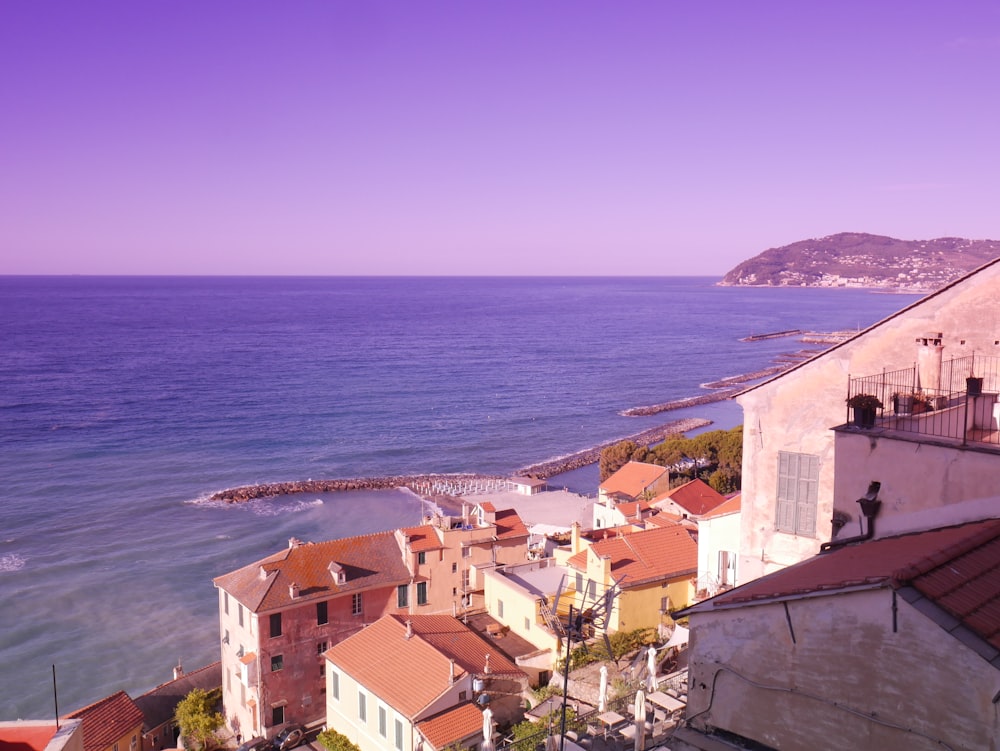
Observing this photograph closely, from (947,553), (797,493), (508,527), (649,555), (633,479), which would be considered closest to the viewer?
(947,553)

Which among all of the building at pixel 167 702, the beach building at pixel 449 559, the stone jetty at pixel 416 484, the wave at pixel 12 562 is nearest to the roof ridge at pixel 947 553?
the beach building at pixel 449 559

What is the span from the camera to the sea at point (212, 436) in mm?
31469

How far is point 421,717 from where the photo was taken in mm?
17797

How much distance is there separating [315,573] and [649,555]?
10314mm

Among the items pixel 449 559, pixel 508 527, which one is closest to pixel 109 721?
pixel 449 559

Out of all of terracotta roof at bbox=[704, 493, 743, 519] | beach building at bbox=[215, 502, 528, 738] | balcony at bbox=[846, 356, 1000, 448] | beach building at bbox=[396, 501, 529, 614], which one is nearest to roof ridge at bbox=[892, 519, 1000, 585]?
balcony at bbox=[846, 356, 1000, 448]

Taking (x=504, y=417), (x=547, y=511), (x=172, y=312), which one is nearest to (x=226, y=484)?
(x=547, y=511)

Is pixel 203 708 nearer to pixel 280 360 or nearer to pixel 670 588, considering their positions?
pixel 670 588

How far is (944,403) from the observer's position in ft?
29.6

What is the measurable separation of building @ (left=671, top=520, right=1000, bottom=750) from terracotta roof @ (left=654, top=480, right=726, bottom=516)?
28.0 meters

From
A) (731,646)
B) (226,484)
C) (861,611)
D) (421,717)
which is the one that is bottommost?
(226,484)

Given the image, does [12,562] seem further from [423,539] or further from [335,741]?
[335,741]

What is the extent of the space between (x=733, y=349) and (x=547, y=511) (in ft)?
291

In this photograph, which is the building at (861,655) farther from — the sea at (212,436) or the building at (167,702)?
the building at (167,702)
